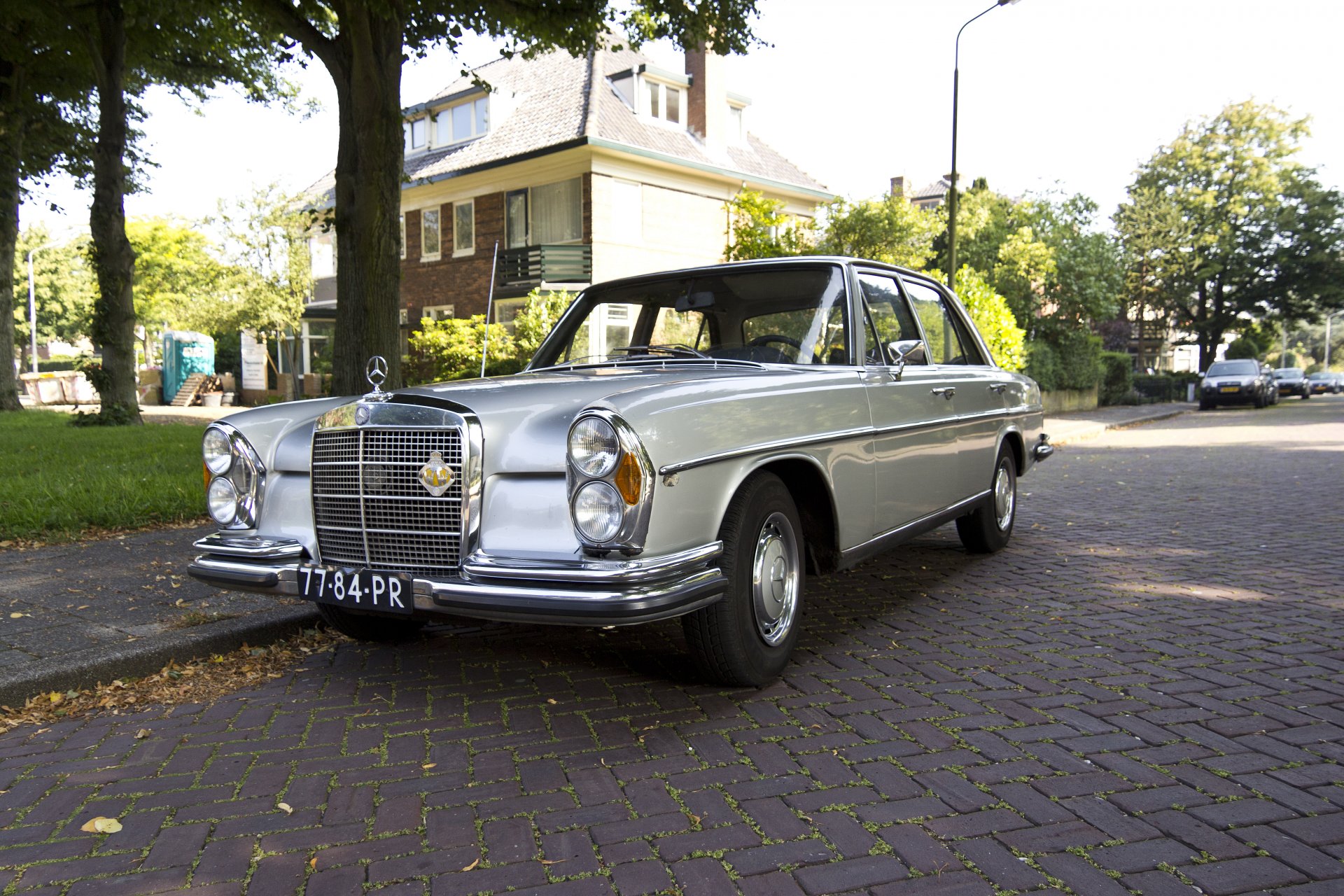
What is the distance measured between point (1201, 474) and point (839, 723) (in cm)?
967

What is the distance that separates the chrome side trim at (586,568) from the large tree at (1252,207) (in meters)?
45.0

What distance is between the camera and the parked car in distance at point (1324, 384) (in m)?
58.5

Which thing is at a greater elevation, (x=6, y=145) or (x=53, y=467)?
(x=6, y=145)

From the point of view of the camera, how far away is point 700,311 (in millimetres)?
4859

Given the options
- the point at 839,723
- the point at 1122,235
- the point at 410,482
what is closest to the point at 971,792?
the point at 839,723

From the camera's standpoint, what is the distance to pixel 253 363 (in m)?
32.9

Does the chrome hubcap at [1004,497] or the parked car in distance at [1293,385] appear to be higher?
the parked car in distance at [1293,385]

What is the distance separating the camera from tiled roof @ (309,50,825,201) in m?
23.3

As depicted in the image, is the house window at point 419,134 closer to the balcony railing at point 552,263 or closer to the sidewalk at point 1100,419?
the balcony railing at point 552,263

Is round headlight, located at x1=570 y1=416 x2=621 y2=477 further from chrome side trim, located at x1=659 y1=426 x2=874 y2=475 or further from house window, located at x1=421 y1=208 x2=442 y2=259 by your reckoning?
house window, located at x1=421 y1=208 x2=442 y2=259

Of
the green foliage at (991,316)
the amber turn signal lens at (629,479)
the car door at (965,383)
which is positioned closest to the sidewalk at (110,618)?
the amber turn signal lens at (629,479)

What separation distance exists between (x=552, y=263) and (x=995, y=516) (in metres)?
17.6

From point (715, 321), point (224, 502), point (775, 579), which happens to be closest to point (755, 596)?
point (775, 579)

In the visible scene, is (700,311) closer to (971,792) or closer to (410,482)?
(410,482)
